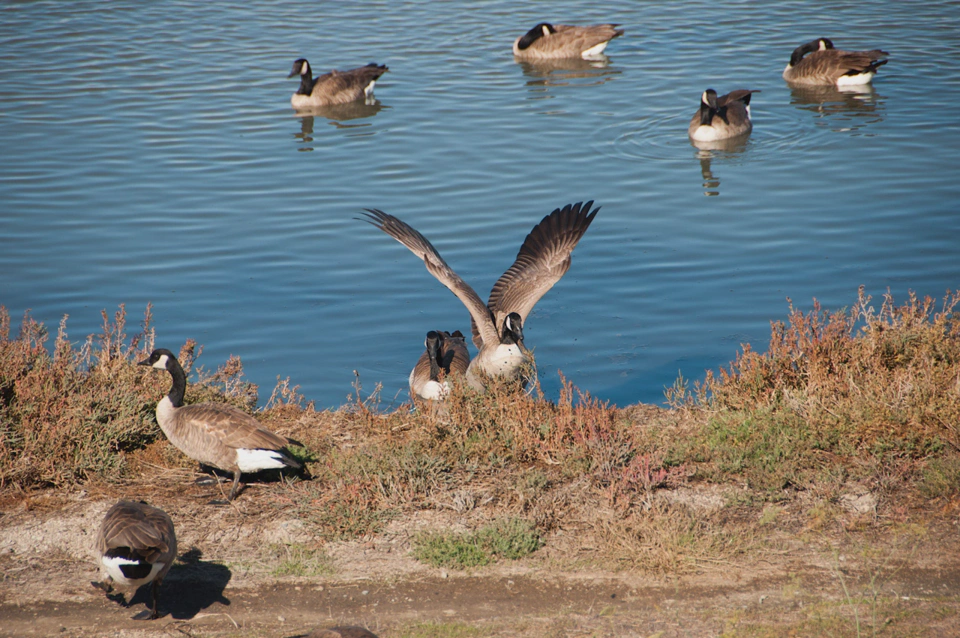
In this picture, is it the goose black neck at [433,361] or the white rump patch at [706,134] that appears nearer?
the goose black neck at [433,361]

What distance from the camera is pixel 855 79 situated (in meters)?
18.5

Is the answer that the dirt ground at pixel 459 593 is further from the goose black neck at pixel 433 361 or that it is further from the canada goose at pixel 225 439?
the goose black neck at pixel 433 361

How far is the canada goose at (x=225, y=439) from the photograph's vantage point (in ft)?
19.0

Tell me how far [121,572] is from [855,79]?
18.0 m

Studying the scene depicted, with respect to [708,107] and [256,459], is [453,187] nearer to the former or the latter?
[708,107]

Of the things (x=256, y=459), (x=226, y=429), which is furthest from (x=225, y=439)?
(x=256, y=459)

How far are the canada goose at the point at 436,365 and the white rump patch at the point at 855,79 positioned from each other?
12.8 meters

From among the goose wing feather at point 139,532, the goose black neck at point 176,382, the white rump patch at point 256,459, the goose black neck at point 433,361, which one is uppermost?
the goose black neck at point 176,382

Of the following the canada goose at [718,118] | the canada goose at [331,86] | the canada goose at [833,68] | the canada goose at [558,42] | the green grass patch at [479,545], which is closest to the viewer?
the green grass patch at [479,545]

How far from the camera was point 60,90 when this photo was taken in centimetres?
1927

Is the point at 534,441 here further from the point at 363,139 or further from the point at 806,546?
the point at 363,139

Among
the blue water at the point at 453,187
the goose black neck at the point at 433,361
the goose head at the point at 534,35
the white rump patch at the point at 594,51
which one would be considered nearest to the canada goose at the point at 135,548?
the goose black neck at the point at 433,361

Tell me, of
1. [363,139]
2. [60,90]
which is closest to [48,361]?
[363,139]

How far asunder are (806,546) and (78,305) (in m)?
8.79
